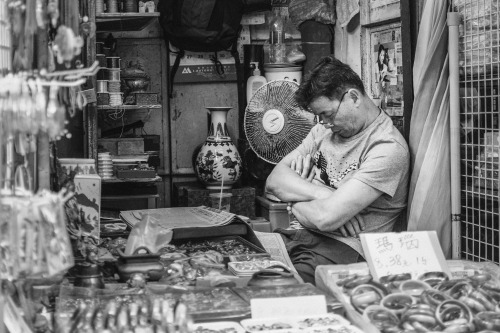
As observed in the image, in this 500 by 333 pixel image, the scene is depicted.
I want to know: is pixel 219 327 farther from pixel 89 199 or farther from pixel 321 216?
pixel 321 216

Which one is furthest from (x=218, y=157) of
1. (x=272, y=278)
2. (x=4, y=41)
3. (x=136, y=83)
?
(x=4, y=41)

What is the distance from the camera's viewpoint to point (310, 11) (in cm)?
641

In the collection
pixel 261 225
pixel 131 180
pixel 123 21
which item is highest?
pixel 123 21

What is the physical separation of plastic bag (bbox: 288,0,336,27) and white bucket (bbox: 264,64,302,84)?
1.30 ft

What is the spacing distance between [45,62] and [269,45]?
185 inches

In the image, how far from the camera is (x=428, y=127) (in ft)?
11.8

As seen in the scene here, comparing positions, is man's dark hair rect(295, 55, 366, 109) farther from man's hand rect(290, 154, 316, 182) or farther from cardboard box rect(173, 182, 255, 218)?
cardboard box rect(173, 182, 255, 218)

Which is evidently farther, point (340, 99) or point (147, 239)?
point (340, 99)

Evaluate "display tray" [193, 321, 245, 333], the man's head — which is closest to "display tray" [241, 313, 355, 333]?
"display tray" [193, 321, 245, 333]

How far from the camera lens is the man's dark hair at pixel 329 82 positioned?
151 inches

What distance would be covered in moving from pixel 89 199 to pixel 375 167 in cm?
130

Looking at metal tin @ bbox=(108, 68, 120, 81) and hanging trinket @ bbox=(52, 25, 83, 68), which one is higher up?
metal tin @ bbox=(108, 68, 120, 81)

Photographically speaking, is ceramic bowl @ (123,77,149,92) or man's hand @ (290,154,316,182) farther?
ceramic bowl @ (123,77,149,92)

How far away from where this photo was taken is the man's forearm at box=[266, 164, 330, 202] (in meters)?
3.80
